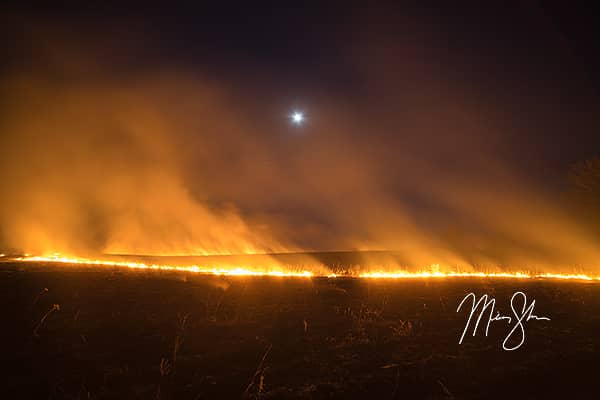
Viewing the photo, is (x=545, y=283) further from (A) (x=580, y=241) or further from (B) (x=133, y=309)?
(A) (x=580, y=241)

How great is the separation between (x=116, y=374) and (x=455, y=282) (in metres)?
15.7

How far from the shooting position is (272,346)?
7.95 metres

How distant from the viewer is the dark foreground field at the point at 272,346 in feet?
19.5

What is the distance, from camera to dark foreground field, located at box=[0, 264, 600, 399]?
233 inches

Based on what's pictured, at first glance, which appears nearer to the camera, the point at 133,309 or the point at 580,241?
the point at 133,309

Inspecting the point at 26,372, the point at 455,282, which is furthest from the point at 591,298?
the point at 26,372

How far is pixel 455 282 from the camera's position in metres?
17.2

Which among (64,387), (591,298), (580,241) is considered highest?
(580,241)
